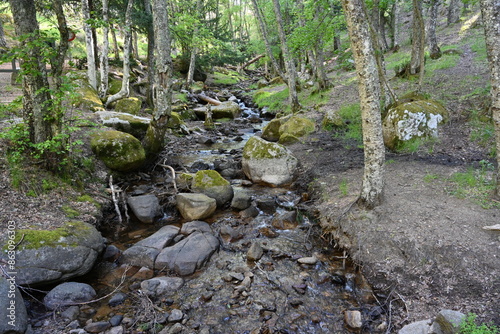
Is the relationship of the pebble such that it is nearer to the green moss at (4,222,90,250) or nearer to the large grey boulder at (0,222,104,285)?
the large grey boulder at (0,222,104,285)

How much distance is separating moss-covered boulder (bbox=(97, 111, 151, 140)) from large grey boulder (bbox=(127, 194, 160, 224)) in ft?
12.7

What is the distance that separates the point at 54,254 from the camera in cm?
444

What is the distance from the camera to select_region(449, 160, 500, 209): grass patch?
5.35m

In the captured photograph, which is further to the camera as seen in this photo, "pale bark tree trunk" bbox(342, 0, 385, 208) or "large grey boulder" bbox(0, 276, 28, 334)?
"pale bark tree trunk" bbox(342, 0, 385, 208)

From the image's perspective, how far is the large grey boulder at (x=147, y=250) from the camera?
525 centimetres

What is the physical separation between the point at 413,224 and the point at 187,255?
4.30m

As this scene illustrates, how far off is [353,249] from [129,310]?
3.96 meters

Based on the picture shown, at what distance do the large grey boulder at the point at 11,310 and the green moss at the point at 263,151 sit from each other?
6622mm

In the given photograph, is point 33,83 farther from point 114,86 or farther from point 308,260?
point 114,86

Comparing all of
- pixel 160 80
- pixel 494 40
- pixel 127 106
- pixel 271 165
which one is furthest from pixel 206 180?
pixel 127 106

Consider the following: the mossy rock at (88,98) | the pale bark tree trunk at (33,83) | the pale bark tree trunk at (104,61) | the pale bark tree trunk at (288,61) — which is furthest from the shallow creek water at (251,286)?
the pale bark tree trunk at (104,61)

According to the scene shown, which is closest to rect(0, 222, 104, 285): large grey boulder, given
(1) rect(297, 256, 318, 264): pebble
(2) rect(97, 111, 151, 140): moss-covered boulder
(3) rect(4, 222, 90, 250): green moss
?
(3) rect(4, 222, 90, 250): green moss

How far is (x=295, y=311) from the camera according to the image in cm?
412

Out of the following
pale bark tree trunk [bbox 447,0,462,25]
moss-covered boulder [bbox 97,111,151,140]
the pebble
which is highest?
pale bark tree trunk [bbox 447,0,462,25]
